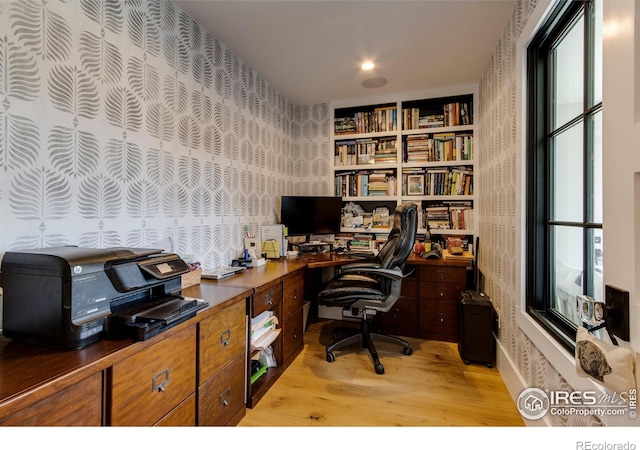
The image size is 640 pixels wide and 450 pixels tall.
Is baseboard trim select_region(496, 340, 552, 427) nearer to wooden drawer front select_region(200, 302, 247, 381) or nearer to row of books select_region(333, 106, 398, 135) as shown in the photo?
wooden drawer front select_region(200, 302, 247, 381)

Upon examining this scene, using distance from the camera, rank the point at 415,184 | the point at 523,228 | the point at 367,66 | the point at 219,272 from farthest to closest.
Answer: the point at 415,184 → the point at 367,66 → the point at 219,272 → the point at 523,228

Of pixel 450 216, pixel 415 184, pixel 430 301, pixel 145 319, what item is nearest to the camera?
pixel 145 319

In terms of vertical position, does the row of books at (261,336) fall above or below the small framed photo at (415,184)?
below

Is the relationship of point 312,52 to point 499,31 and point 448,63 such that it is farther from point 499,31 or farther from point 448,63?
point 499,31

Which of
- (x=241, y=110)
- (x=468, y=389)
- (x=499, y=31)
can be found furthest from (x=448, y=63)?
(x=468, y=389)

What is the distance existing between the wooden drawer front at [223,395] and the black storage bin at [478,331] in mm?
1683

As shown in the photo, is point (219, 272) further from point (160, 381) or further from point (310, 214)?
point (310, 214)

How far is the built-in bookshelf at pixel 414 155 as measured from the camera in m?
3.04


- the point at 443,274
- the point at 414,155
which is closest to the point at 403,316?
the point at 443,274

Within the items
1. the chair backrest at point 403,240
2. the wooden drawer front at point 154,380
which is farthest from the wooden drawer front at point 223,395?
the chair backrest at point 403,240

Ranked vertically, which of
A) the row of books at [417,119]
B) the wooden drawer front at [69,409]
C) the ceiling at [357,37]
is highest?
the ceiling at [357,37]

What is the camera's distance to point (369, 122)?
335 cm

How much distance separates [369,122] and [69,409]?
3302mm

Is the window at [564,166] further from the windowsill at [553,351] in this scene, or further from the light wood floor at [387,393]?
the light wood floor at [387,393]
